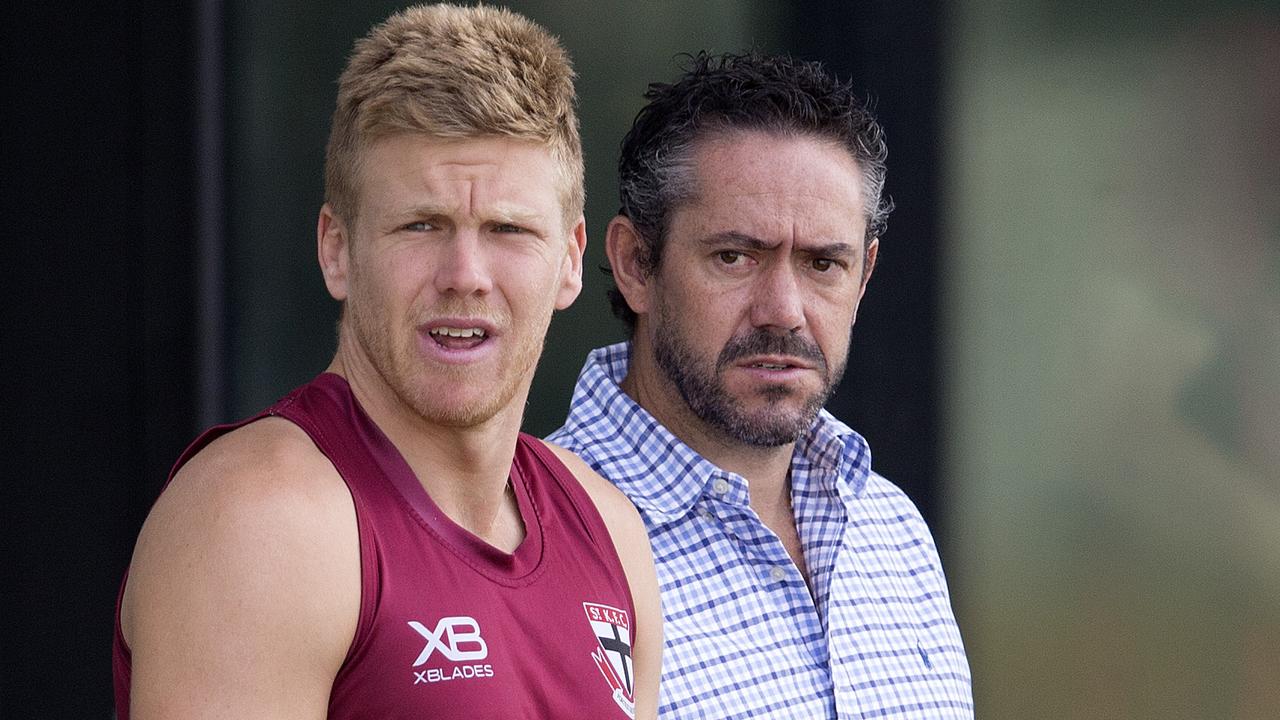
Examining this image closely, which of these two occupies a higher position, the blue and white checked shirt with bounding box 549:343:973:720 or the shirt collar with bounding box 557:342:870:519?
the shirt collar with bounding box 557:342:870:519

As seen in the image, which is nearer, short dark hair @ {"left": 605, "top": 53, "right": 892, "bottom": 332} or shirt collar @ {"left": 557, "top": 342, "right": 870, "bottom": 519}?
shirt collar @ {"left": 557, "top": 342, "right": 870, "bottom": 519}

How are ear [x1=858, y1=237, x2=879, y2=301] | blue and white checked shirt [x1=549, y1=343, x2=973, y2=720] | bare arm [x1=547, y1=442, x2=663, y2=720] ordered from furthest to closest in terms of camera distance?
ear [x1=858, y1=237, x2=879, y2=301], blue and white checked shirt [x1=549, y1=343, x2=973, y2=720], bare arm [x1=547, y1=442, x2=663, y2=720]

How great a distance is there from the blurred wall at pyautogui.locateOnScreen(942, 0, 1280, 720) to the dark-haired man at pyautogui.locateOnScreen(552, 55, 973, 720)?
47.4 inches

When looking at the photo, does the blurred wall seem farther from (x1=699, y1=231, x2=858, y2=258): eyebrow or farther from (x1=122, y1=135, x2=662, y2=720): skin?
(x1=122, y1=135, x2=662, y2=720): skin

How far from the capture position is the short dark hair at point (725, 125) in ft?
8.33

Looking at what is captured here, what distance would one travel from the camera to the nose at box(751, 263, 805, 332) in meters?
2.43

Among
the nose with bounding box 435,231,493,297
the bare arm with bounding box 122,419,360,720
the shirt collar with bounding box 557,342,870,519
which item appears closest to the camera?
the bare arm with bounding box 122,419,360,720

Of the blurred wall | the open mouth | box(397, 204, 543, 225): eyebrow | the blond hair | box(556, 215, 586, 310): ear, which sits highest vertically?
the blond hair

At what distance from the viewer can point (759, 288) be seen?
96.5 inches

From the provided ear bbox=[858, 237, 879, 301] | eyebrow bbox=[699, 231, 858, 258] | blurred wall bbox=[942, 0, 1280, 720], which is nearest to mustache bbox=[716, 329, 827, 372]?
eyebrow bbox=[699, 231, 858, 258]

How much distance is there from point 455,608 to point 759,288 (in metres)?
0.91

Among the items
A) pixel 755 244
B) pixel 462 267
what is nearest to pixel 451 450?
pixel 462 267

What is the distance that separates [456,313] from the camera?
1.79 metres

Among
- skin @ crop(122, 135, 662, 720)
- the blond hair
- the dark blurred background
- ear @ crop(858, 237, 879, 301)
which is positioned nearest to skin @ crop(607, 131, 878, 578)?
ear @ crop(858, 237, 879, 301)
